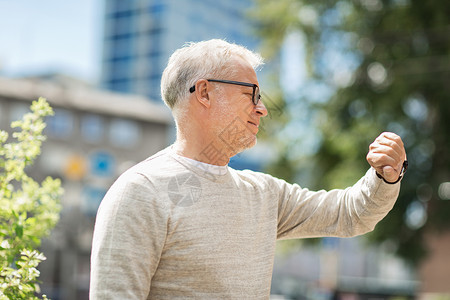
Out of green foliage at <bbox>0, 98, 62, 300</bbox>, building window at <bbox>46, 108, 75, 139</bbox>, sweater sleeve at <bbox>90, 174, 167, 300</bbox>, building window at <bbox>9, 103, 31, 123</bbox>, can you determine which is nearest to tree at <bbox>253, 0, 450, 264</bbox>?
green foliage at <bbox>0, 98, 62, 300</bbox>

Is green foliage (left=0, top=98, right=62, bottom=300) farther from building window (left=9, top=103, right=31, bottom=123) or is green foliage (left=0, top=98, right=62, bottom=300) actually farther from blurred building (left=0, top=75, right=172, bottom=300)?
building window (left=9, top=103, right=31, bottom=123)

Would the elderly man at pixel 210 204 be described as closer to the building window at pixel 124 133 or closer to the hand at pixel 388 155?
the hand at pixel 388 155

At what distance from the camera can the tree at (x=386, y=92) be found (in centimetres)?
1234

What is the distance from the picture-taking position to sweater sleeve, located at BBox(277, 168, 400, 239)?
6.25 feet

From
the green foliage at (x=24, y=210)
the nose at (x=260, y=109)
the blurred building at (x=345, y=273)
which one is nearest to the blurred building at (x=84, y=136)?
the blurred building at (x=345, y=273)

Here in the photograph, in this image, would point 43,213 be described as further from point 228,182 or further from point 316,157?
point 316,157

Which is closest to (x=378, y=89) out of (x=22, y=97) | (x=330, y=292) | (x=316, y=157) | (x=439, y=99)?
(x=439, y=99)

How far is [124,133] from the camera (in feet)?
125

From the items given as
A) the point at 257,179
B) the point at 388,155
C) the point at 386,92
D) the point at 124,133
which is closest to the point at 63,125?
the point at 124,133

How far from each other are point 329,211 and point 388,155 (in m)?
0.33

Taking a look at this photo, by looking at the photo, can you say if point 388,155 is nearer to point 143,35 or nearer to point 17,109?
point 17,109

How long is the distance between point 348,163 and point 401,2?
3.74 meters

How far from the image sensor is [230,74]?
1.85 meters

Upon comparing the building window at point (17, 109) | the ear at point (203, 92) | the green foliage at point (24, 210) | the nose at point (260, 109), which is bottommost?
the building window at point (17, 109)
